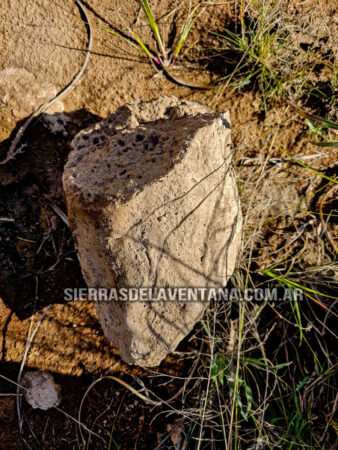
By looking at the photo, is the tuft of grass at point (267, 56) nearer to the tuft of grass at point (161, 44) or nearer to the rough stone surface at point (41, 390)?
the tuft of grass at point (161, 44)

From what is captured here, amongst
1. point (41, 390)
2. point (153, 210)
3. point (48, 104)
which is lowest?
point (41, 390)

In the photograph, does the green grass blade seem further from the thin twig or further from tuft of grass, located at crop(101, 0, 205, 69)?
the thin twig

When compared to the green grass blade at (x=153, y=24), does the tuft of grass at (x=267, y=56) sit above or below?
below

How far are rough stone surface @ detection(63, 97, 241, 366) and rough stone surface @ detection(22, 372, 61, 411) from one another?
575mm

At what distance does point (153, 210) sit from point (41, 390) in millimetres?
1171

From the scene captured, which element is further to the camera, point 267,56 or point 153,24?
point 267,56

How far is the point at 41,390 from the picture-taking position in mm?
1861

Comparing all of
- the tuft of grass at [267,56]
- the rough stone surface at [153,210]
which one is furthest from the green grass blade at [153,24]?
the rough stone surface at [153,210]

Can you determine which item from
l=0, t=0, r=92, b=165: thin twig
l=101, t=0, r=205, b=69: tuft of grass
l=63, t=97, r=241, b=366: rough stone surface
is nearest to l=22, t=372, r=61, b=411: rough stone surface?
l=63, t=97, r=241, b=366: rough stone surface

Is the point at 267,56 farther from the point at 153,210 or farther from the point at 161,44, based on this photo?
the point at 153,210

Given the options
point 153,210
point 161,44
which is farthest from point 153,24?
point 153,210

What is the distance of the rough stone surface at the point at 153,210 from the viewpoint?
1.30m

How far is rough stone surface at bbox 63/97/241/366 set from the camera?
130cm

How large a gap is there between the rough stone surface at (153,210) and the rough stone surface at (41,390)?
58 cm
